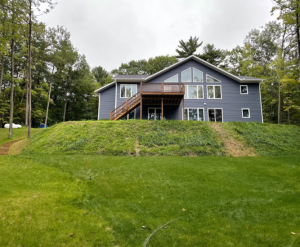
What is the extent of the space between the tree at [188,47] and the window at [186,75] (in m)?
17.2

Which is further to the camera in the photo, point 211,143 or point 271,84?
point 271,84

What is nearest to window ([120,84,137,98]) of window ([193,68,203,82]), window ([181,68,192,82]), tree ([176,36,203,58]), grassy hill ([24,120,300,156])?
window ([181,68,192,82])

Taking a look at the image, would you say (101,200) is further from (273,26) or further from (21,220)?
(273,26)

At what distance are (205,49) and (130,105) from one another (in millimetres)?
23816

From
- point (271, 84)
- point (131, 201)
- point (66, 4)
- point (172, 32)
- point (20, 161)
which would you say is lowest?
point (131, 201)

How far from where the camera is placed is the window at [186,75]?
19.1 m

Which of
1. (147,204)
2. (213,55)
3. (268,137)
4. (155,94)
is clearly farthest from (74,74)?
(147,204)

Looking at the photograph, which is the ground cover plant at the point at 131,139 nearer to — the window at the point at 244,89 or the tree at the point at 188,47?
A: the window at the point at 244,89

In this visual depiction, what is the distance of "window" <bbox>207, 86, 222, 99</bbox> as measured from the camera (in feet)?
61.6

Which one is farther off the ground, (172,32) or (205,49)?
(172,32)

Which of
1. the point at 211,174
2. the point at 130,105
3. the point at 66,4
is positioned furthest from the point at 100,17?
the point at 211,174

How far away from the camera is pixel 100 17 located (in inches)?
941

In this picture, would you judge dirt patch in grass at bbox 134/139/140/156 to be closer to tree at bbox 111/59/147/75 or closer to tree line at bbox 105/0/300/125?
tree line at bbox 105/0/300/125

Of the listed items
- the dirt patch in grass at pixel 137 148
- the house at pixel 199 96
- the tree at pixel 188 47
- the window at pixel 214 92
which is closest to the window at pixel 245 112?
the house at pixel 199 96
